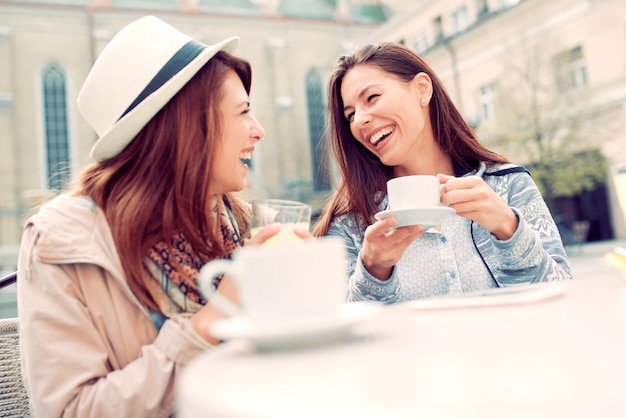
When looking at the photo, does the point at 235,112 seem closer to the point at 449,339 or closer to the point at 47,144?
the point at 449,339

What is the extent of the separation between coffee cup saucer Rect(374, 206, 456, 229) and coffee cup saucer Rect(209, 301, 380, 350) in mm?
683

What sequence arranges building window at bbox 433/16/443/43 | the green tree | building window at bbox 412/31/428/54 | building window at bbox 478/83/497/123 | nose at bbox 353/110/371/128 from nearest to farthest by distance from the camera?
nose at bbox 353/110/371/128 < the green tree < building window at bbox 478/83/497/123 < building window at bbox 433/16/443/43 < building window at bbox 412/31/428/54

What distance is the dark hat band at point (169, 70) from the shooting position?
4.14 ft

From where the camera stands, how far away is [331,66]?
53.0 ft

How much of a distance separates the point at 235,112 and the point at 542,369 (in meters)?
1.05

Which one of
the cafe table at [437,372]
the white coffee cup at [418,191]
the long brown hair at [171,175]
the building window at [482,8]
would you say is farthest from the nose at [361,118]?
the building window at [482,8]

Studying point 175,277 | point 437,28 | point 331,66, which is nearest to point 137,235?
point 175,277

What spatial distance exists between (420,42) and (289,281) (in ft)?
75.2

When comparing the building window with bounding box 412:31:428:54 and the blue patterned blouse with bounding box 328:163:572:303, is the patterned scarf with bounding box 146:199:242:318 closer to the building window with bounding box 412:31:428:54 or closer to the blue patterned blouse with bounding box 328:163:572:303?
the blue patterned blouse with bounding box 328:163:572:303

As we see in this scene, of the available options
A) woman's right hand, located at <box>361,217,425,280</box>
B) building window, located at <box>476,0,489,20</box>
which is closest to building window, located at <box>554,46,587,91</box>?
building window, located at <box>476,0,489,20</box>

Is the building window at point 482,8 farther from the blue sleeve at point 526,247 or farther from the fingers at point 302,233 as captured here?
the fingers at point 302,233

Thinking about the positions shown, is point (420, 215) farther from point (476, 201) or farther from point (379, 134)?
point (379, 134)

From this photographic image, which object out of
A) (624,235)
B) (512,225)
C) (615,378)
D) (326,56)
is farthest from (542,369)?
(326,56)

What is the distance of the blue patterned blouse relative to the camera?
176cm
